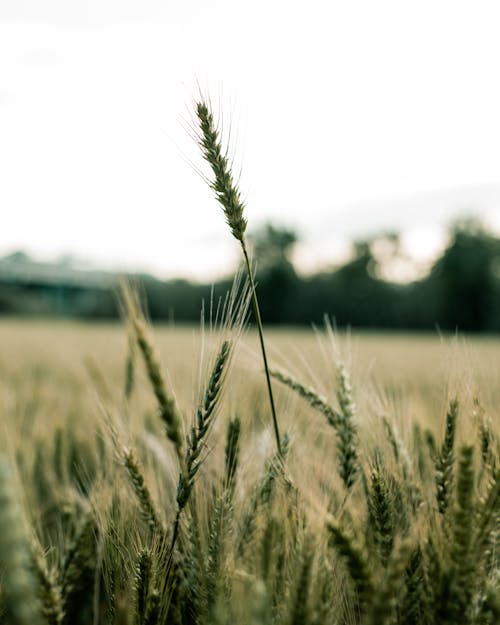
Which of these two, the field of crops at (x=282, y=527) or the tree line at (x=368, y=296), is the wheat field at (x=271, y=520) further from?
the tree line at (x=368, y=296)

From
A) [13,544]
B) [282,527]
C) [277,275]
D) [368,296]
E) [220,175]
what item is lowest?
[282,527]

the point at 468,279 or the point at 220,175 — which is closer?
the point at 220,175

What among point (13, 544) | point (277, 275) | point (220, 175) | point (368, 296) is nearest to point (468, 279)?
point (368, 296)

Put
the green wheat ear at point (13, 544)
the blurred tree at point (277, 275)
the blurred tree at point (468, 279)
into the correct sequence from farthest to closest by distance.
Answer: the blurred tree at point (277, 275) < the blurred tree at point (468, 279) < the green wheat ear at point (13, 544)

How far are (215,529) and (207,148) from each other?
1.77 feet

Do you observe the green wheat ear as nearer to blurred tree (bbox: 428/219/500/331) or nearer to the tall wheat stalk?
the tall wheat stalk

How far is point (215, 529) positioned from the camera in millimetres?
728

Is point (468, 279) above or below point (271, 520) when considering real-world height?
above

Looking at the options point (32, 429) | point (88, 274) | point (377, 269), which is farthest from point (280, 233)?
point (32, 429)

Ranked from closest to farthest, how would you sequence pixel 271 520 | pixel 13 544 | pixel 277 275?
pixel 13 544, pixel 271 520, pixel 277 275

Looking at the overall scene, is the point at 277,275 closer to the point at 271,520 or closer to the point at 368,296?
the point at 368,296

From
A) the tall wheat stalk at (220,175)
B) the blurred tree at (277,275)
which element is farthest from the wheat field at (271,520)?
the blurred tree at (277,275)

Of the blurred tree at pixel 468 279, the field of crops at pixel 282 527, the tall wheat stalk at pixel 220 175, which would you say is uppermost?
the blurred tree at pixel 468 279

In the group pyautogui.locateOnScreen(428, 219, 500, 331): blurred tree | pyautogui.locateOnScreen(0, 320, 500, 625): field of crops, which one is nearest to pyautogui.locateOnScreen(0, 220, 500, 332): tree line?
pyautogui.locateOnScreen(428, 219, 500, 331): blurred tree
